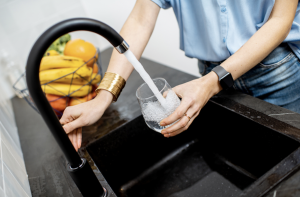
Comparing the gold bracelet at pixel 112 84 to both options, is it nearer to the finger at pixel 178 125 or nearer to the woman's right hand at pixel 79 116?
the woman's right hand at pixel 79 116

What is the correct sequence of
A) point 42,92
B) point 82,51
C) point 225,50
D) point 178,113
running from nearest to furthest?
1. point 42,92
2. point 178,113
3. point 225,50
4. point 82,51

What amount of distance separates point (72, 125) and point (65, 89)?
235mm

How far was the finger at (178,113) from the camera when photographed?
0.48 meters

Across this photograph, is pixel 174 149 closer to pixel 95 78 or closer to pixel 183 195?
pixel 183 195

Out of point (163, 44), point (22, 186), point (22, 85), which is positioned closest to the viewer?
point (22, 186)

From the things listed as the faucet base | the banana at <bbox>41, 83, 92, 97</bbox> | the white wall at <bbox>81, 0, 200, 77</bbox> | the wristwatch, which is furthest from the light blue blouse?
the white wall at <bbox>81, 0, 200, 77</bbox>

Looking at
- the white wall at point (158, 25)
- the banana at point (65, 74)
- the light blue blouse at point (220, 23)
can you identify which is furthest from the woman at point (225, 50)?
the white wall at point (158, 25)

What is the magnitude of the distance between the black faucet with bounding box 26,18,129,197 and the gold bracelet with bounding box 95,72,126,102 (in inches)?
10.3

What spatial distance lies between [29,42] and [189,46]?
1.10 metres

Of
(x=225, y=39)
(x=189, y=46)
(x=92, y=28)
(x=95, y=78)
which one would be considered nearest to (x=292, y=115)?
(x=225, y=39)

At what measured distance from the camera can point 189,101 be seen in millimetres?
511

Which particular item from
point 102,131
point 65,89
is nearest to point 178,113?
point 102,131

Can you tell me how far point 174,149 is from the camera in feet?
2.64

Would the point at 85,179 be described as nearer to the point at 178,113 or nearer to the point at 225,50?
the point at 178,113
